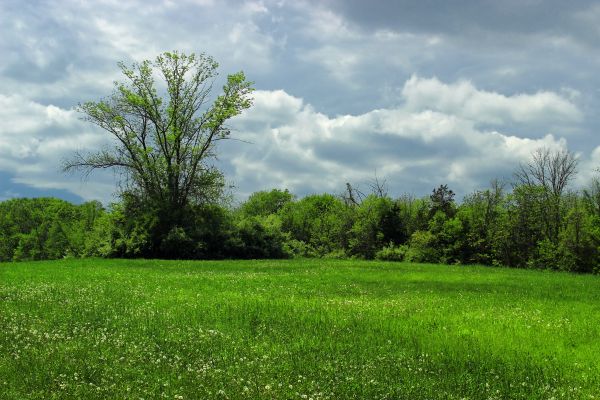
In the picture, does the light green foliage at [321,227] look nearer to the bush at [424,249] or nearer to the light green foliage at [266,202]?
the bush at [424,249]

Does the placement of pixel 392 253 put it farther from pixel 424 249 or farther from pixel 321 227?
pixel 321 227

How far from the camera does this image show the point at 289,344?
1263 cm

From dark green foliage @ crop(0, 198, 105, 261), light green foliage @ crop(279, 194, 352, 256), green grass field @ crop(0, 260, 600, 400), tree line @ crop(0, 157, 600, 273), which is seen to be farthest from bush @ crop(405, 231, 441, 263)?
dark green foliage @ crop(0, 198, 105, 261)

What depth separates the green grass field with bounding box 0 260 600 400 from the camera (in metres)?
9.59

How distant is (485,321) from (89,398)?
11684 millimetres

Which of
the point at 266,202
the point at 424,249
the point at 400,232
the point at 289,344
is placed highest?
the point at 266,202

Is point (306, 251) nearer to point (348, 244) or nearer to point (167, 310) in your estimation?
point (348, 244)

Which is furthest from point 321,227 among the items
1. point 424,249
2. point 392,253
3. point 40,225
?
point 40,225

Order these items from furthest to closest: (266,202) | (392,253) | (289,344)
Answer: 1. (266,202)
2. (392,253)
3. (289,344)

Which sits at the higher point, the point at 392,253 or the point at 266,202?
the point at 266,202

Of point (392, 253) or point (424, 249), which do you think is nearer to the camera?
point (424, 249)

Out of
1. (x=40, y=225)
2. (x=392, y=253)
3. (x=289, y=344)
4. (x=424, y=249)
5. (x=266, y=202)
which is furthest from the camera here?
(x=266, y=202)

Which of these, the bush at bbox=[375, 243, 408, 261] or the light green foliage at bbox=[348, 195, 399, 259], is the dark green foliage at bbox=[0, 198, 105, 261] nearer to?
the light green foliage at bbox=[348, 195, 399, 259]

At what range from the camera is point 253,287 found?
Result: 23.9 m
